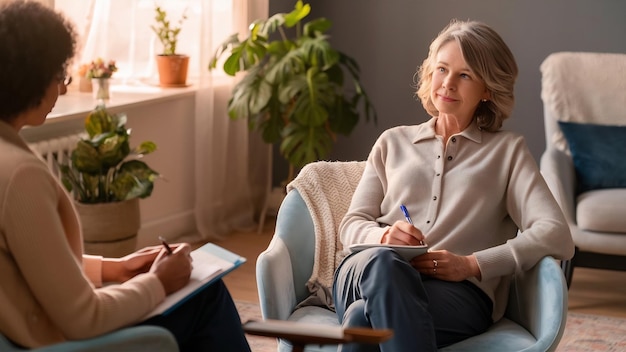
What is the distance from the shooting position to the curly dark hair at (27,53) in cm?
173

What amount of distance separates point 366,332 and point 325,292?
877 millimetres

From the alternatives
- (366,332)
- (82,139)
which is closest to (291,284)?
(366,332)

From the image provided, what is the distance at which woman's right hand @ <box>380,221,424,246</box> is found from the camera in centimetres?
238

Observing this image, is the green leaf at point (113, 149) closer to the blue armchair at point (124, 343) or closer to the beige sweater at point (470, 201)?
the beige sweater at point (470, 201)

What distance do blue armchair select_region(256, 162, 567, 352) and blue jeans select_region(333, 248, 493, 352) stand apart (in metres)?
0.05

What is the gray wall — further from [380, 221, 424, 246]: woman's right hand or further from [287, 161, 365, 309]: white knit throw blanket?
[380, 221, 424, 246]: woman's right hand

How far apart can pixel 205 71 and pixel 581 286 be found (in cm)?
196

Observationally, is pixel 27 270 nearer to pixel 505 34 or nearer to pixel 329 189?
pixel 329 189

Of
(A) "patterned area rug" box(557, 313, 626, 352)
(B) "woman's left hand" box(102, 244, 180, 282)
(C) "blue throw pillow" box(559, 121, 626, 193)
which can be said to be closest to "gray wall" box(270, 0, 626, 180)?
(C) "blue throw pillow" box(559, 121, 626, 193)

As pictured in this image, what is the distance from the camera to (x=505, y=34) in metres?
4.97

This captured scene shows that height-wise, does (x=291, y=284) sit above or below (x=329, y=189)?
Answer: below

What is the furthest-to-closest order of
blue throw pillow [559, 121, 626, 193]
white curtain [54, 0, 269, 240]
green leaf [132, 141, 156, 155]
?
white curtain [54, 0, 269, 240] < blue throw pillow [559, 121, 626, 193] < green leaf [132, 141, 156, 155]

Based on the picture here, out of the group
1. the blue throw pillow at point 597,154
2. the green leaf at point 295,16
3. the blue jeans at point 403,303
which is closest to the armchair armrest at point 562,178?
the blue throw pillow at point 597,154

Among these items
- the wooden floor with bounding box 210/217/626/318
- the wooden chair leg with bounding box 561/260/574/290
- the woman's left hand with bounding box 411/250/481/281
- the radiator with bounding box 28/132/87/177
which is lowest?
the wooden floor with bounding box 210/217/626/318
